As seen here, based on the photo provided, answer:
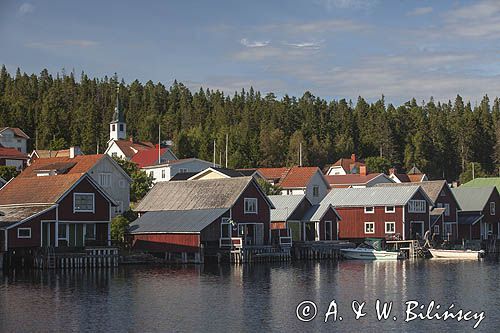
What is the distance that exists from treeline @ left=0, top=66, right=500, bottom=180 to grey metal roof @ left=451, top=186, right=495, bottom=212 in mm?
44056

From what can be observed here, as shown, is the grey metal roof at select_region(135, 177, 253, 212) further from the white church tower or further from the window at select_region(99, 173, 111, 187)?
the white church tower

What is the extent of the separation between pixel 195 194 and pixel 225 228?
5.63 meters

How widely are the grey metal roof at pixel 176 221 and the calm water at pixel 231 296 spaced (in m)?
4.14

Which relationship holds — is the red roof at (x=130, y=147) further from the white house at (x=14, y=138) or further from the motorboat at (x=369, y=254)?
the motorboat at (x=369, y=254)

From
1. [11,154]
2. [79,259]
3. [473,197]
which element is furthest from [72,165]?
[473,197]

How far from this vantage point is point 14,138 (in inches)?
5310

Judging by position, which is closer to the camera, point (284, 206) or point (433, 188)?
point (284, 206)

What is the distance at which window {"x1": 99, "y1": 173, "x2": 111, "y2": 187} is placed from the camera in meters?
85.1

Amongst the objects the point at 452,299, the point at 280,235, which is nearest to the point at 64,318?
the point at 452,299

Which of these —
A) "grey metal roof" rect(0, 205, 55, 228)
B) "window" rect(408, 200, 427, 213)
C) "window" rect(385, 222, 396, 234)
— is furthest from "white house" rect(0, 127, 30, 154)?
"grey metal roof" rect(0, 205, 55, 228)

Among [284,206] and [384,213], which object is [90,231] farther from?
[384,213]

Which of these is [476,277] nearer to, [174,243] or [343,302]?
[343,302]

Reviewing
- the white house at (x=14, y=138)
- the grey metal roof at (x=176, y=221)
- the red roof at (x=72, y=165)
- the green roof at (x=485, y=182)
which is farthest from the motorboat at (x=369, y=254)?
the white house at (x=14, y=138)

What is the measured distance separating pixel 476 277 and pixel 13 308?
2942 centimetres
